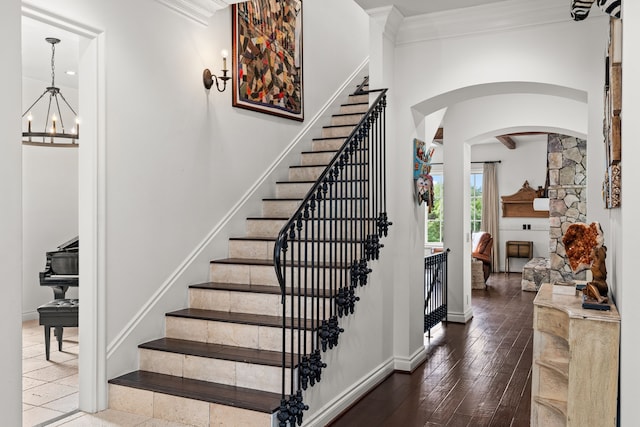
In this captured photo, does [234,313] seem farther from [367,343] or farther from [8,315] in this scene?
[8,315]

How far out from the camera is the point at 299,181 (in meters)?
5.34

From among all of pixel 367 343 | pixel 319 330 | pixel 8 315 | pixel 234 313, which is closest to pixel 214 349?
pixel 234 313

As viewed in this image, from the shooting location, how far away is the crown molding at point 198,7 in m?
4.00

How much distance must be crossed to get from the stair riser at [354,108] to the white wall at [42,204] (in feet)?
11.6

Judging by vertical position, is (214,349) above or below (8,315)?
below

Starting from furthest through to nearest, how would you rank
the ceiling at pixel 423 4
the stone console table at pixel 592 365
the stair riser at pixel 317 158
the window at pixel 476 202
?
the window at pixel 476 202, the stair riser at pixel 317 158, the ceiling at pixel 423 4, the stone console table at pixel 592 365

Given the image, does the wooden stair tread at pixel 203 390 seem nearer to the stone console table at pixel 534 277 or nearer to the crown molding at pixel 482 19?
the crown molding at pixel 482 19

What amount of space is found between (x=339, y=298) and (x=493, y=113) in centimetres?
410

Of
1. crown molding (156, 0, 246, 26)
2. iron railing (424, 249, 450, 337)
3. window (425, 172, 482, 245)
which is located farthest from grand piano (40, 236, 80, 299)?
window (425, 172, 482, 245)

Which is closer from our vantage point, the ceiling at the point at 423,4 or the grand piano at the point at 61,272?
the ceiling at the point at 423,4

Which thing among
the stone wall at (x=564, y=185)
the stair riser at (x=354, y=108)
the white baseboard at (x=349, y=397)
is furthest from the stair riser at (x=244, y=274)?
the stone wall at (x=564, y=185)

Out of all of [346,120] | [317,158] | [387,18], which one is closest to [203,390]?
[317,158]

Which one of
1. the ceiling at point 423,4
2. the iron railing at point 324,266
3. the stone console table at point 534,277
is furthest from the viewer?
the stone console table at point 534,277

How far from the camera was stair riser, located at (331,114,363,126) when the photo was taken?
6.14 meters
